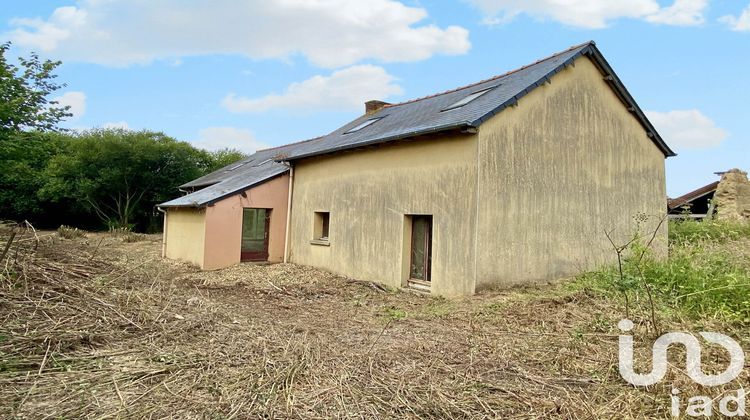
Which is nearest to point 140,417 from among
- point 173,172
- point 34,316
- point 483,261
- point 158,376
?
point 158,376

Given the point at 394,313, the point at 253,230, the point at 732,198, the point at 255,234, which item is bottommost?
the point at 394,313

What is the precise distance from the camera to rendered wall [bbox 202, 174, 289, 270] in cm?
1322

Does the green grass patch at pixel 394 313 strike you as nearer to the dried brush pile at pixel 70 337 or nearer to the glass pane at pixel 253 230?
the dried brush pile at pixel 70 337

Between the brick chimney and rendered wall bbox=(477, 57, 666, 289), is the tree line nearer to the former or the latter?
the brick chimney

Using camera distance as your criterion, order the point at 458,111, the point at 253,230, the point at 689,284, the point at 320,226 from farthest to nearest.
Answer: the point at 253,230, the point at 320,226, the point at 458,111, the point at 689,284

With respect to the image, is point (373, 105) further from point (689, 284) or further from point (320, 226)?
point (689, 284)

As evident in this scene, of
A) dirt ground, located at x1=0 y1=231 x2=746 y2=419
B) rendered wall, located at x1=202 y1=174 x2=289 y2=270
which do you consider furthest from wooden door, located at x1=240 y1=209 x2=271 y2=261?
dirt ground, located at x1=0 y1=231 x2=746 y2=419

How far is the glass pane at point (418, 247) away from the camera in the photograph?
32.4 ft

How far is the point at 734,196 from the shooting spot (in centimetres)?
1562

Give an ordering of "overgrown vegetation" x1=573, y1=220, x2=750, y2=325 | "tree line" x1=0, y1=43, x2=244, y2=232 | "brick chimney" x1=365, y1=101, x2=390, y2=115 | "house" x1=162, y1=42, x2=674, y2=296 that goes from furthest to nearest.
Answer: "tree line" x1=0, y1=43, x2=244, y2=232 → "brick chimney" x1=365, y1=101, x2=390, y2=115 → "house" x1=162, y1=42, x2=674, y2=296 → "overgrown vegetation" x1=573, y1=220, x2=750, y2=325

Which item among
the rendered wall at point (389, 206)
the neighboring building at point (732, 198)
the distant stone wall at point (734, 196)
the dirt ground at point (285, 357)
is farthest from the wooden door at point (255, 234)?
the distant stone wall at point (734, 196)

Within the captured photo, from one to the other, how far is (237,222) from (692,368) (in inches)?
472

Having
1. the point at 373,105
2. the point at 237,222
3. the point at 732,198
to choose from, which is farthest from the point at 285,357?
the point at 732,198

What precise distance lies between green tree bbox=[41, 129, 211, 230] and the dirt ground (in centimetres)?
2112
